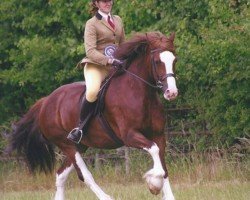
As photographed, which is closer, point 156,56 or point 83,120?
point 156,56

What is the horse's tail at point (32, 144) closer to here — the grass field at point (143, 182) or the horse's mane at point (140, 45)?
the grass field at point (143, 182)

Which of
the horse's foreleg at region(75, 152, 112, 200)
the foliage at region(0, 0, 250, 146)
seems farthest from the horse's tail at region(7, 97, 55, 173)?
the foliage at region(0, 0, 250, 146)

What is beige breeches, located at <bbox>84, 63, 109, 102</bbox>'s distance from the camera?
11625mm

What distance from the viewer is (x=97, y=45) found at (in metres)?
11.8

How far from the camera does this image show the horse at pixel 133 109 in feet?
34.5

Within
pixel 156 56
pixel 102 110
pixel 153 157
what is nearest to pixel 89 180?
pixel 102 110

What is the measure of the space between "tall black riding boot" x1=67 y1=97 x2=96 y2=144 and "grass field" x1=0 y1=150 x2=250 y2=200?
1.40 metres

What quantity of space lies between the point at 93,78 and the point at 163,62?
1564 millimetres

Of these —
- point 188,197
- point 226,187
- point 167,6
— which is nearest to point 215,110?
point 167,6

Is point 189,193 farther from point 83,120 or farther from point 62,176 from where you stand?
point 83,120

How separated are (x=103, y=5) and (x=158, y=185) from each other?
2828 millimetres

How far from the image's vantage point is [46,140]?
547 inches

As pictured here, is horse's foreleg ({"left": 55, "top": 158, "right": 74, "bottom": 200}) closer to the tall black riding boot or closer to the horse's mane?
the tall black riding boot

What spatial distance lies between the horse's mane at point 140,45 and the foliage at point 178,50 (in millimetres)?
3606
